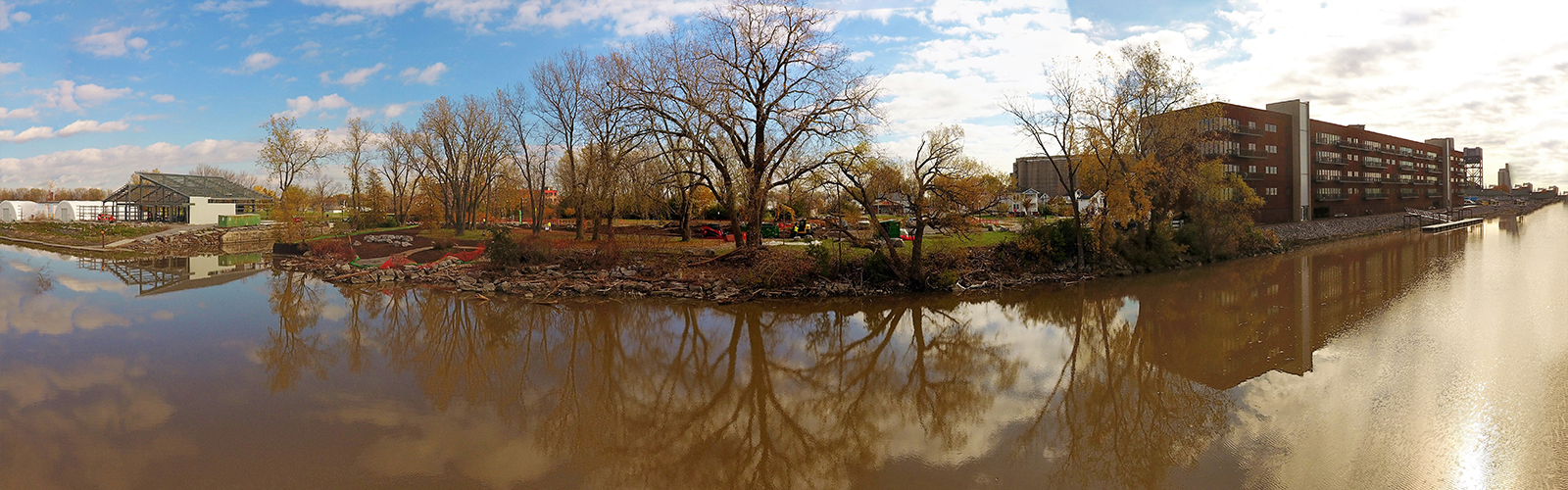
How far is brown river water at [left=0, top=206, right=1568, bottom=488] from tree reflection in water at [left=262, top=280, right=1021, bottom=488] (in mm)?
66

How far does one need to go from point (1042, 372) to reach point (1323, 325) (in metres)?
10.1

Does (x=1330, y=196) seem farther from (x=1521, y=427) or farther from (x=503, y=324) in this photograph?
(x=503, y=324)

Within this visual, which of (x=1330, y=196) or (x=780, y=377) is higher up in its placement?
(x=1330, y=196)

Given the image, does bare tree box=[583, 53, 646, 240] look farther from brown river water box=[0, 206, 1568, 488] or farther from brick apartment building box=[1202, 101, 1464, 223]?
brick apartment building box=[1202, 101, 1464, 223]

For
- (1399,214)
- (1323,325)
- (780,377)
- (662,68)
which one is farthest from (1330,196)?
(780,377)

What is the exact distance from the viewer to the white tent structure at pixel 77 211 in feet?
223

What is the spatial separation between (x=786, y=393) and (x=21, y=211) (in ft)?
330

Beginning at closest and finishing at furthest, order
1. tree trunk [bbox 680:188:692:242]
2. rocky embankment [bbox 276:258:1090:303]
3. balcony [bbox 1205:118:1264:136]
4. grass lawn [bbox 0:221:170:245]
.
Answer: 1. rocky embankment [bbox 276:258:1090:303]
2. tree trunk [bbox 680:188:692:242]
3. grass lawn [bbox 0:221:170:245]
4. balcony [bbox 1205:118:1264:136]

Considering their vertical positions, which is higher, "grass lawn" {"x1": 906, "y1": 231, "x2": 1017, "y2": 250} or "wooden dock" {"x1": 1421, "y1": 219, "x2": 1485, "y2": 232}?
"wooden dock" {"x1": 1421, "y1": 219, "x2": 1485, "y2": 232}

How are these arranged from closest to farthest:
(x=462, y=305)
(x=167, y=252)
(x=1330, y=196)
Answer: (x=462, y=305), (x=167, y=252), (x=1330, y=196)

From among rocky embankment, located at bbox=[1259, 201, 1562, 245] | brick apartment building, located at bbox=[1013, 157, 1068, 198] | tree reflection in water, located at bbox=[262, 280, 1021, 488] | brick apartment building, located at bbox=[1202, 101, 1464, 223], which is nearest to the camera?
tree reflection in water, located at bbox=[262, 280, 1021, 488]

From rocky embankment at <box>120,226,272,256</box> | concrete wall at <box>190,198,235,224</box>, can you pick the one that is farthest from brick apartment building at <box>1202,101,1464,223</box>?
concrete wall at <box>190,198,235,224</box>

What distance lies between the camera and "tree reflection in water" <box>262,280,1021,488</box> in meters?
8.91

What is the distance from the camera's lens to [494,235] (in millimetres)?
26453
